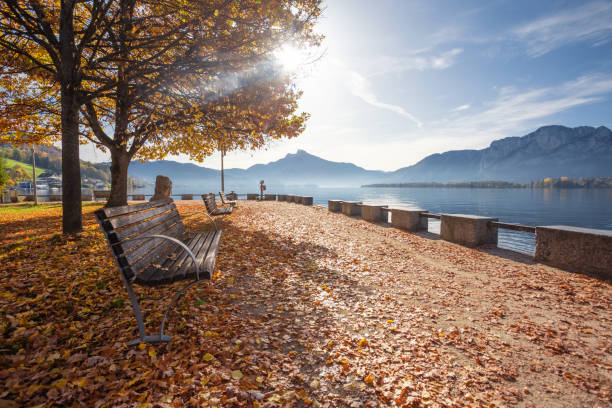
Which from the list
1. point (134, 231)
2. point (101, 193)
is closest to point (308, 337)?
point (134, 231)

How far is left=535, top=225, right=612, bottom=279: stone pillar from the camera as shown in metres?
4.98

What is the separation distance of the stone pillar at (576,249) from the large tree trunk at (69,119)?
1128 centimetres

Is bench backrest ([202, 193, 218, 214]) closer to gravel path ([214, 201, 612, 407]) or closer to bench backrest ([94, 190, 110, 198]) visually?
gravel path ([214, 201, 612, 407])

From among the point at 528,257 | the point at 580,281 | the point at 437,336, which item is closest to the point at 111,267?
the point at 437,336

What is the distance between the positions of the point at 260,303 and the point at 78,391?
2.17 meters

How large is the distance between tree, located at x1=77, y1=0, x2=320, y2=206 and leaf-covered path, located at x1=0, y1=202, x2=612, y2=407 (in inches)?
175

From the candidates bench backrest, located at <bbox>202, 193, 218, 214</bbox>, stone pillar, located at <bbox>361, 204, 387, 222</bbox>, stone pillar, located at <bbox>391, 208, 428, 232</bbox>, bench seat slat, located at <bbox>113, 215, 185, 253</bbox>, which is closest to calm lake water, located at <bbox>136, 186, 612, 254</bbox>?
stone pillar, located at <bbox>361, 204, 387, 222</bbox>

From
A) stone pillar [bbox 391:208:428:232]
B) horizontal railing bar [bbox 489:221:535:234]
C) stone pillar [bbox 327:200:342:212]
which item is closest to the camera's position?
horizontal railing bar [bbox 489:221:535:234]

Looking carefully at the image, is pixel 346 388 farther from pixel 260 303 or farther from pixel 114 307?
pixel 114 307

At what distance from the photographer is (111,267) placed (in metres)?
4.73

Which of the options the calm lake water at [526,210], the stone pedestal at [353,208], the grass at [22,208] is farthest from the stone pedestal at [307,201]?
the grass at [22,208]

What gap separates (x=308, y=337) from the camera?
122 inches

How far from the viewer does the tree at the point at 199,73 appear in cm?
583

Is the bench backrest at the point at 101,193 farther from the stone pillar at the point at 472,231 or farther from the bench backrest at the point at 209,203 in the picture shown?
the stone pillar at the point at 472,231
